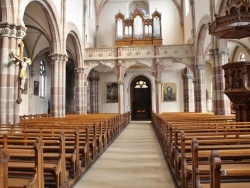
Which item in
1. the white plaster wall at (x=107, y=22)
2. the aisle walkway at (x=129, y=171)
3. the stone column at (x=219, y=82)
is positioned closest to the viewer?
the aisle walkway at (x=129, y=171)

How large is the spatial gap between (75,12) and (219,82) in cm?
1067

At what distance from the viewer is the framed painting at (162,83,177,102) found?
23891mm

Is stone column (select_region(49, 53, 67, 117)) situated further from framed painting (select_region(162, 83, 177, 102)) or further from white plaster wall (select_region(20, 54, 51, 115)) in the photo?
framed painting (select_region(162, 83, 177, 102))

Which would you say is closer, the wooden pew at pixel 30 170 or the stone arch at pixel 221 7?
the wooden pew at pixel 30 170

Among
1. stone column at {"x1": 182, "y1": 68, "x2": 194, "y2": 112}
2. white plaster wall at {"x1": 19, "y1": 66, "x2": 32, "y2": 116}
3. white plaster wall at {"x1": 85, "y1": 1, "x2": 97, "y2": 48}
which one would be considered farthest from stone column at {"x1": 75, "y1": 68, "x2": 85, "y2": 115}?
stone column at {"x1": 182, "y1": 68, "x2": 194, "y2": 112}

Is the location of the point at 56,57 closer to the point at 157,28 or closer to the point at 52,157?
the point at 52,157

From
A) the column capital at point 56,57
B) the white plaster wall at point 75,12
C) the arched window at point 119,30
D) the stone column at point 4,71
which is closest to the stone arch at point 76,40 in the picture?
the white plaster wall at point 75,12

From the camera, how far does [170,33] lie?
23.4 meters

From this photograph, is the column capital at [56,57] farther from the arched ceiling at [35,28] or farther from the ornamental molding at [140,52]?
the ornamental molding at [140,52]

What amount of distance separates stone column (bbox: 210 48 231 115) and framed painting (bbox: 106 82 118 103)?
12897mm

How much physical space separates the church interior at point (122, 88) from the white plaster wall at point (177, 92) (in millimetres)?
101

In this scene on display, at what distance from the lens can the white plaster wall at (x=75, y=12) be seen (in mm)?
15118

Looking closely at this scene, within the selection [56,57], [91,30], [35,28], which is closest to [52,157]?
[56,57]

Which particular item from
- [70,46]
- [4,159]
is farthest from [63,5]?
[4,159]
